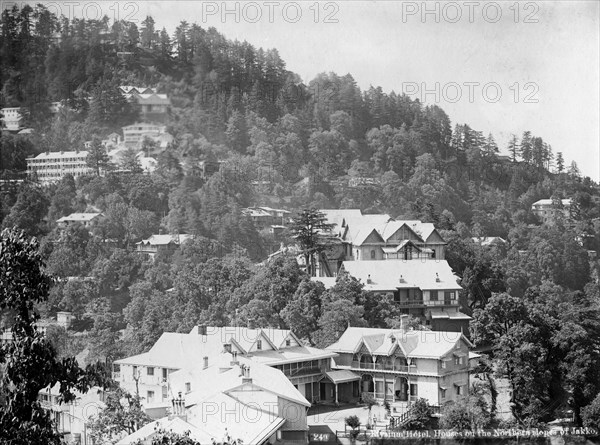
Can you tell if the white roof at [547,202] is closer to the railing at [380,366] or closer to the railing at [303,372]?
the railing at [380,366]

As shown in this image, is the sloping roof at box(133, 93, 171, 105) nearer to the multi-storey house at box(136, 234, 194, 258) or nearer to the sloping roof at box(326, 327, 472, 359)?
the multi-storey house at box(136, 234, 194, 258)

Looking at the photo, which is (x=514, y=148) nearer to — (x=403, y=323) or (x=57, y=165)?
(x=57, y=165)

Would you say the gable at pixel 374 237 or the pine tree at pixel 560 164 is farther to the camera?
the pine tree at pixel 560 164

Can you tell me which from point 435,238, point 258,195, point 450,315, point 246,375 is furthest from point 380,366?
point 258,195

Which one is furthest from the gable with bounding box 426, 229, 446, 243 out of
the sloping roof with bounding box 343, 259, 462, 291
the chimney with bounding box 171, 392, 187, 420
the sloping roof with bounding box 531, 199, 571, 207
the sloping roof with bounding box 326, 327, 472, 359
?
the sloping roof with bounding box 531, 199, 571, 207

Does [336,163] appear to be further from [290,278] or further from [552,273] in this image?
[290,278]

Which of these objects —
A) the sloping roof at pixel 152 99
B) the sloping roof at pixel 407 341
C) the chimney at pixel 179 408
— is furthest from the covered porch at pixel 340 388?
the sloping roof at pixel 152 99

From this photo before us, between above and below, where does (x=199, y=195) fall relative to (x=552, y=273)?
above

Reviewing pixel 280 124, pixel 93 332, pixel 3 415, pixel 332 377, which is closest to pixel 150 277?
pixel 93 332
